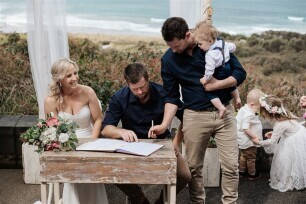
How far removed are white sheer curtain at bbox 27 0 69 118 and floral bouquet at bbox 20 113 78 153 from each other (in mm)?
A: 1224

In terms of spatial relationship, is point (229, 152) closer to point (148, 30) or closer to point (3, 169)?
point (3, 169)

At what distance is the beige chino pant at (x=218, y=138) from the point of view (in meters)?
3.64

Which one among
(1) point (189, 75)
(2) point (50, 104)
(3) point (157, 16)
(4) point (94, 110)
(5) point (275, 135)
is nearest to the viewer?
(1) point (189, 75)

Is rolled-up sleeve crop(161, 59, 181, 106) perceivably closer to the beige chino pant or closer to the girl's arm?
the beige chino pant

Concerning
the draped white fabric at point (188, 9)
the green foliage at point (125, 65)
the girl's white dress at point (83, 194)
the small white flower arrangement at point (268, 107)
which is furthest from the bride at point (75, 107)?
the small white flower arrangement at point (268, 107)

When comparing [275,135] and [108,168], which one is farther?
[275,135]

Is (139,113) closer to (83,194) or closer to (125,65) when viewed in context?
(83,194)

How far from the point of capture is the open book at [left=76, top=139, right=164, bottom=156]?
3.17m

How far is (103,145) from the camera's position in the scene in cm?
329

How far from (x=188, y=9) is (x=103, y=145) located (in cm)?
163

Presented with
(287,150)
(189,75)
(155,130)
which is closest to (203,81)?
(189,75)

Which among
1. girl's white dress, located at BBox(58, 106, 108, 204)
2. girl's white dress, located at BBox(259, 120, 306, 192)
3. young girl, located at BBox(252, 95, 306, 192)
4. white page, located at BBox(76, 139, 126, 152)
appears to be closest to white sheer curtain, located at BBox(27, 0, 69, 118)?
girl's white dress, located at BBox(58, 106, 108, 204)

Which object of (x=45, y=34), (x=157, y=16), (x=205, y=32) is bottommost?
(x=157, y=16)

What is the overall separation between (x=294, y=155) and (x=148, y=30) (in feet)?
16.3
